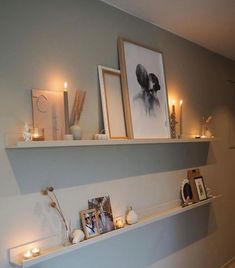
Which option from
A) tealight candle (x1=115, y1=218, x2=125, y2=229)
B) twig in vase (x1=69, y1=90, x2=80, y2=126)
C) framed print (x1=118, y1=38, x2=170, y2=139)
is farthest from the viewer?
framed print (x1=118, y1=38, x2=170, y2=139)

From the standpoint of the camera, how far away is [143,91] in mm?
2438

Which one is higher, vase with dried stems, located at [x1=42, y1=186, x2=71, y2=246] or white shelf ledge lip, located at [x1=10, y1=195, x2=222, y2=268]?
vase with dried stems, located at [x1=42, y1=186, x2=71, y2=246]

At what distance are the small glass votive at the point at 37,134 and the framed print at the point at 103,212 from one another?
0.58 m

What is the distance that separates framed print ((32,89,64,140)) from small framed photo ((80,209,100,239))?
1.69 ft

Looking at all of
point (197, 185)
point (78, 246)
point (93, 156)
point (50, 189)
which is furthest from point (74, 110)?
point (197, 185)

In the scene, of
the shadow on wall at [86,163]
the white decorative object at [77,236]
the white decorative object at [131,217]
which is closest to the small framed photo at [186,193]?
the shadow on wall at [86,163]

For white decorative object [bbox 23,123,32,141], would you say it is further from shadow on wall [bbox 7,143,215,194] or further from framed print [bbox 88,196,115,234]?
framed print [bbox 88,196,115,234]

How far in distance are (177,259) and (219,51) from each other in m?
2.31

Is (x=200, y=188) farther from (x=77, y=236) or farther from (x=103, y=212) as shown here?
(x=77, y=236)

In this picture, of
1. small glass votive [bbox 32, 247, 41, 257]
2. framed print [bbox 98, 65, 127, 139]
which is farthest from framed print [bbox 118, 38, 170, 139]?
small glass votive [bbox 32, 247, 41, 257]

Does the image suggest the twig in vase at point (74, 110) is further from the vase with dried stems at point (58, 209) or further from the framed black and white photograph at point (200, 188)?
the framed black and white photograph at point (200, 188)

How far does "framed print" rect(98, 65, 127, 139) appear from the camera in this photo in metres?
2.11

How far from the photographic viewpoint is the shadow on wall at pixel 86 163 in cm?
171

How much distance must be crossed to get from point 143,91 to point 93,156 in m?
0.73
